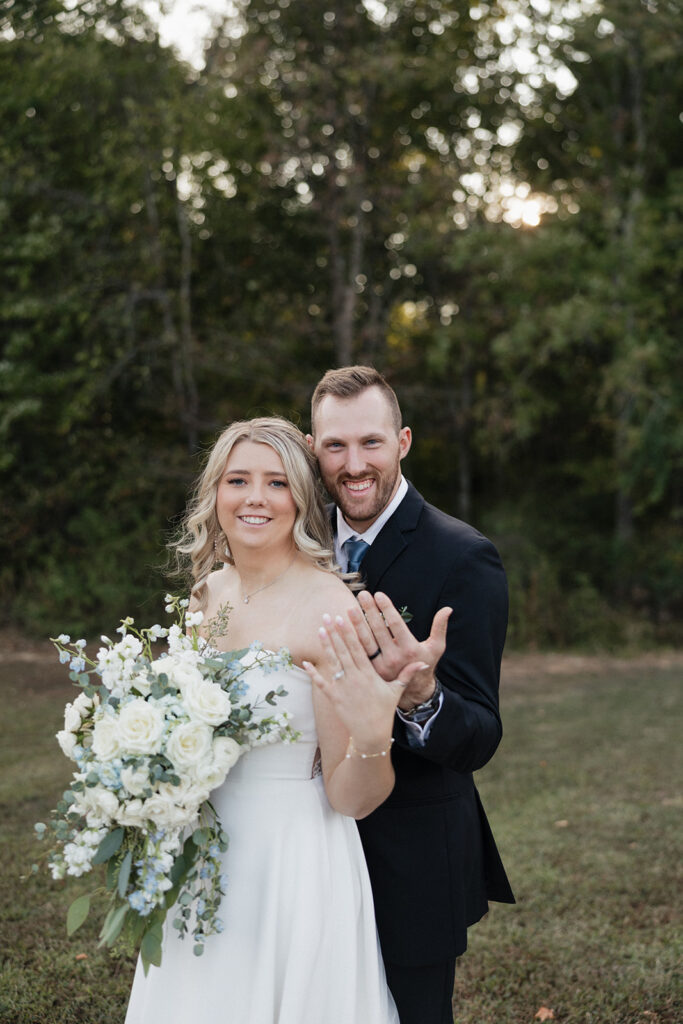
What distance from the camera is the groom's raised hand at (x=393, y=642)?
91.4 inches

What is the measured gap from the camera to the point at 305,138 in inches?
563

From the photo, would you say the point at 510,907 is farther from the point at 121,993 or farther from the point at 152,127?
the point at 152,127

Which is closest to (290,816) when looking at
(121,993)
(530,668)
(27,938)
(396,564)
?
(396,564)

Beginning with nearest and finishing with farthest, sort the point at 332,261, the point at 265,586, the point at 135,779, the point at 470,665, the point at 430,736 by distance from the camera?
the point at 135,779, the point at 430,736, the point at 470,665, the point at 265,586, the point at 332,261

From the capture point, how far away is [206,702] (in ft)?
7.48

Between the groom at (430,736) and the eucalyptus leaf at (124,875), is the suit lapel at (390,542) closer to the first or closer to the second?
the groom at (430,736)

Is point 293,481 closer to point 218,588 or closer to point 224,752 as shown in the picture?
point 218,588

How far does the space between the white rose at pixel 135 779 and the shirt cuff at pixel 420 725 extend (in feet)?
2.17

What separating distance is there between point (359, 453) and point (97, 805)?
1356 millimetres

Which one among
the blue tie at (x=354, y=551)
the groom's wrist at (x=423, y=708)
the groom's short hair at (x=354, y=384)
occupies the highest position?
the groom's short hair at (x=354, y=384)

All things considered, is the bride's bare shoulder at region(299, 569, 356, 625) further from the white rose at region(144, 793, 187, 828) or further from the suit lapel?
the white rose at region(144, 793, 187, 828)

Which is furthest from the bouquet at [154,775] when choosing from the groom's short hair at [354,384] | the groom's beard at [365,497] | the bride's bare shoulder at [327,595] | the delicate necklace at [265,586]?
the groom's short hair at [354,384]

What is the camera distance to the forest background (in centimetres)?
1368

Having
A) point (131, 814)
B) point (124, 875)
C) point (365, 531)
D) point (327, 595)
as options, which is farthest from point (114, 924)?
point (365, 531)
